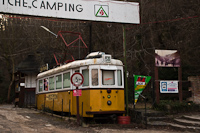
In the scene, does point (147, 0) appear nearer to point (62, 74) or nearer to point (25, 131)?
point (62, 74)

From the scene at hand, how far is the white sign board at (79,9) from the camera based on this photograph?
12828 millimetres

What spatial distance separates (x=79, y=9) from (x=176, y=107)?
22.4 feet

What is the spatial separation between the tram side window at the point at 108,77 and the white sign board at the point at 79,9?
9.48ft

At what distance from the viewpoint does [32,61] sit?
27.1 m

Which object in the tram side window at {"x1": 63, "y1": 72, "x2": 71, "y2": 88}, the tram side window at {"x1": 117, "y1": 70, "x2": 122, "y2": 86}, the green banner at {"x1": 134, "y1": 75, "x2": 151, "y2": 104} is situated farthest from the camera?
the tram side window at {"x1": 63, "y1": 72, "x2": 71, "y2": 88}

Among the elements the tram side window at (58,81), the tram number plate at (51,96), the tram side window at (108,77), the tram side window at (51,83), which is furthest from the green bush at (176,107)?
the tram side window at (51,83)

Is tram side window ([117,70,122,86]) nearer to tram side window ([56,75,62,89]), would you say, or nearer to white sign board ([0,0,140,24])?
white sign board ([0,0,140,24])

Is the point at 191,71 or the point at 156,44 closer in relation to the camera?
the point at 191,71

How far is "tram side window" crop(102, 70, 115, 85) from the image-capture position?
12930 mm

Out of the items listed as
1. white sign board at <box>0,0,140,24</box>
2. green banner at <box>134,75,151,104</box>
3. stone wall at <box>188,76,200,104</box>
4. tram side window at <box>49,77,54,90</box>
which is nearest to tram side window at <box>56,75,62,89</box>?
tram side window at <box>49,77,54,90</box>

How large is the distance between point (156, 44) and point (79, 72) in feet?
38.5

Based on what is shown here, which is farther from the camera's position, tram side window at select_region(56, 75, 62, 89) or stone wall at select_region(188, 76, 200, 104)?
tram side window at select_region(56, 75, 62, 89)

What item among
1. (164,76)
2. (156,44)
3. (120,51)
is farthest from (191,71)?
(120,51)

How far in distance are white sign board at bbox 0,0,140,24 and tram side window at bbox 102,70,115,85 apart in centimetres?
289
